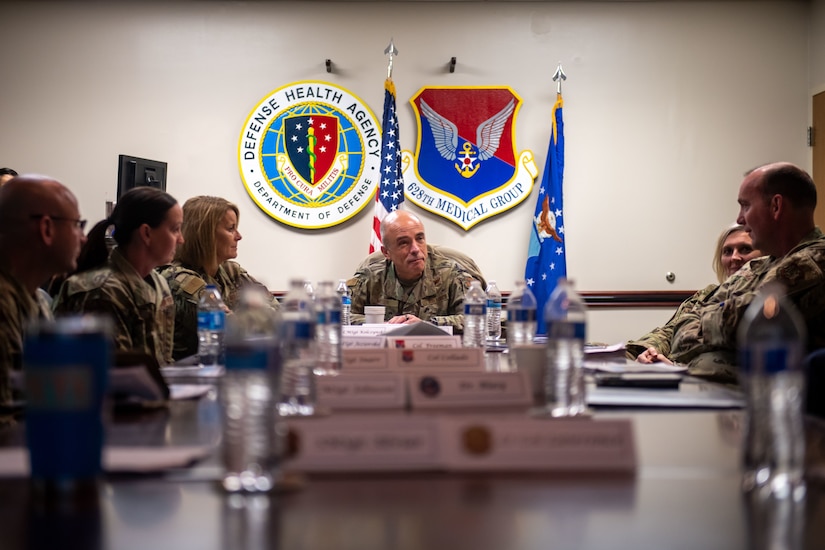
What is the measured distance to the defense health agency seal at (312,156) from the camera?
627 cm

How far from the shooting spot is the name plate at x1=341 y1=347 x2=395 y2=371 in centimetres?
208

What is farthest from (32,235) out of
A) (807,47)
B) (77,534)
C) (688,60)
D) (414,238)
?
(807,47)

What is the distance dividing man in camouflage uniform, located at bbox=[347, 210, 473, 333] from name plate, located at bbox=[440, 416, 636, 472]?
3.40 metres

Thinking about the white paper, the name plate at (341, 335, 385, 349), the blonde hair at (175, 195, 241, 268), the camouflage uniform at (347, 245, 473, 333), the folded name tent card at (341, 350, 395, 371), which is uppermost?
the blonde hair at (175, 195, 241, 268)

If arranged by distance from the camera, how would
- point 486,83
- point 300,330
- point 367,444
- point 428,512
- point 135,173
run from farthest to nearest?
point 486,83 < point 135,173 < point 300,330 < point 367,444 < point 428,512

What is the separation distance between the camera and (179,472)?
45.8 inches

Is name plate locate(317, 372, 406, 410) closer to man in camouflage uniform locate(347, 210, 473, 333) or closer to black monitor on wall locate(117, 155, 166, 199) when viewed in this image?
man in camouflage uniform locate(347, 210, 473, 333)

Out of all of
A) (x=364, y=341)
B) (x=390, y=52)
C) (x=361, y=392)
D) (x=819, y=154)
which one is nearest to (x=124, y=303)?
(x=364, y=341)

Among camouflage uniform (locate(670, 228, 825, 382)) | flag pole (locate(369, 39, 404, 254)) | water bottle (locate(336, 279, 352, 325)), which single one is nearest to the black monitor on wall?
water bottle (locate(336, 279, 352, 325))

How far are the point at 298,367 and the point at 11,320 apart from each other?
34.1 inches

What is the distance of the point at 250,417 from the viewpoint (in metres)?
1.06

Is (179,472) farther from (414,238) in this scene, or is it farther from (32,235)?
(414,238)

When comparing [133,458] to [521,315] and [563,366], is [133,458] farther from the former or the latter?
[521,315]

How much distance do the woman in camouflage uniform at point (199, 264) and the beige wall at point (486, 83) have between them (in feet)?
5.90
